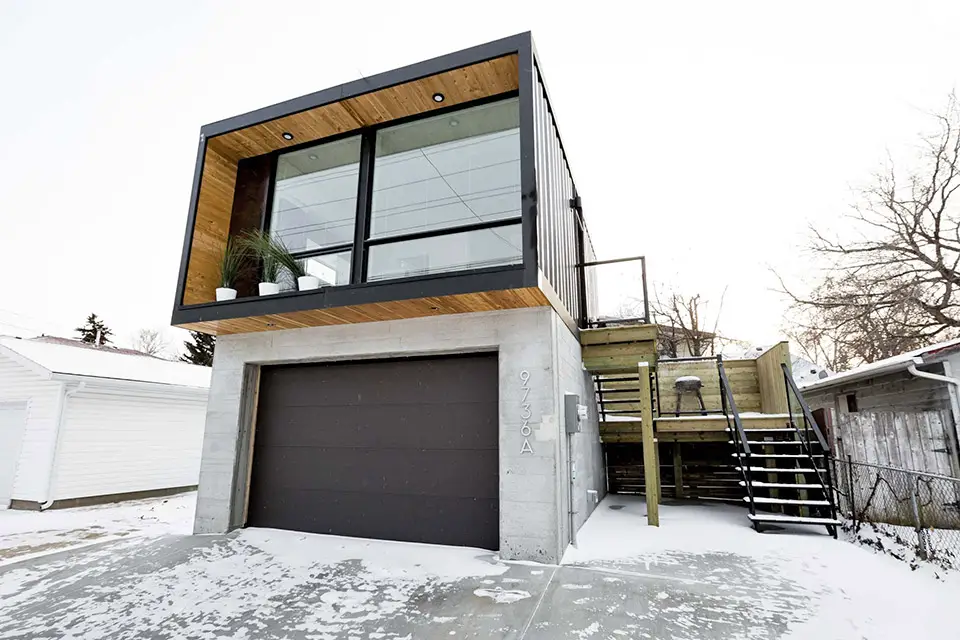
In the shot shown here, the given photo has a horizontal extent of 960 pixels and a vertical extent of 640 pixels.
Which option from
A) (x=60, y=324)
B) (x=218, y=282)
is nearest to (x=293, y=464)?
(x=218, y=282)

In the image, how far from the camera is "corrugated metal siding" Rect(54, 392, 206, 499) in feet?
24.2

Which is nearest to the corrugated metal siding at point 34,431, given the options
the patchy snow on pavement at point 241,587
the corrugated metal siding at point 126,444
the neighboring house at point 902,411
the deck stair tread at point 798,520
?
the corrugated metal siding at point 126,444

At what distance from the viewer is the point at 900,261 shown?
957 cm

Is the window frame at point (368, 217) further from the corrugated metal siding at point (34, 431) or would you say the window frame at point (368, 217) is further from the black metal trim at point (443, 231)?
the corrugated metal siding at point (34, 431)

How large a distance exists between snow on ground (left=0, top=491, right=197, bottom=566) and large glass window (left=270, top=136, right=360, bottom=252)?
3865 mm

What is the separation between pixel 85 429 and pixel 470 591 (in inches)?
304

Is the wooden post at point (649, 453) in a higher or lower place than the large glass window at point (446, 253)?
lower

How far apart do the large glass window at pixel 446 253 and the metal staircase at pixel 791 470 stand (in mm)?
3581

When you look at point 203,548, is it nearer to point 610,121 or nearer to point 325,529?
point 325,529

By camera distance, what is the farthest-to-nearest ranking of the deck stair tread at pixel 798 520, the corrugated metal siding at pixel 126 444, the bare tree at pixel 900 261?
the bare tree at pixel 900 261 < the corrugated metal siding at pixel 126 444 < the deck stair tread at pixel 798 520

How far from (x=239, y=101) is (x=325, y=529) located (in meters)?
8.61

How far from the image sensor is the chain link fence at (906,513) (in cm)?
396

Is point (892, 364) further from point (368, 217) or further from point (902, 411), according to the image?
point (368, 217)

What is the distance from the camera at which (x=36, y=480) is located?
7.14 meters
